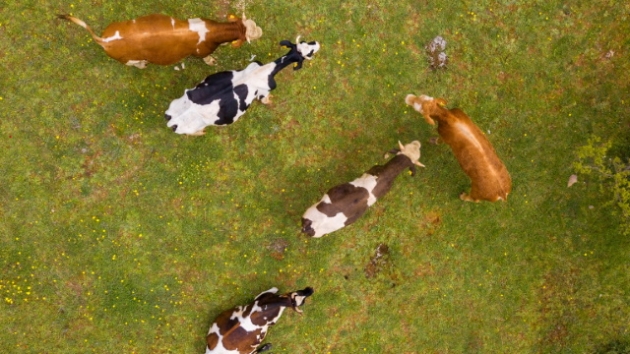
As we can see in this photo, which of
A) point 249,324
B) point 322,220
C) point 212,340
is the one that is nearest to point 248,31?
point 322,220

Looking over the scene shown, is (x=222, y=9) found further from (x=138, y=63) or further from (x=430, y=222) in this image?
(x=430, y=222)

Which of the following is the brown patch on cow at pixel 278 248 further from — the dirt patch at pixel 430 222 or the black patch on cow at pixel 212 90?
the black patch on cow at pixel 212 90

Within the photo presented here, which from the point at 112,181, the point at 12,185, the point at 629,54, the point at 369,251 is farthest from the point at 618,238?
the point at 12,185

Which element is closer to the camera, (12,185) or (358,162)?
(12,185)

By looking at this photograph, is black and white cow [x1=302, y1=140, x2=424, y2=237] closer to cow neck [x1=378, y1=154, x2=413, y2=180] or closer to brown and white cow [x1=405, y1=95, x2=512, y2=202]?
cow neck [x1=378, y1=154, x2=413, y2=180]

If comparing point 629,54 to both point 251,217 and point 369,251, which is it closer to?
point 369,251

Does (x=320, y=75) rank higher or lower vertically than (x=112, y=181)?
higher
